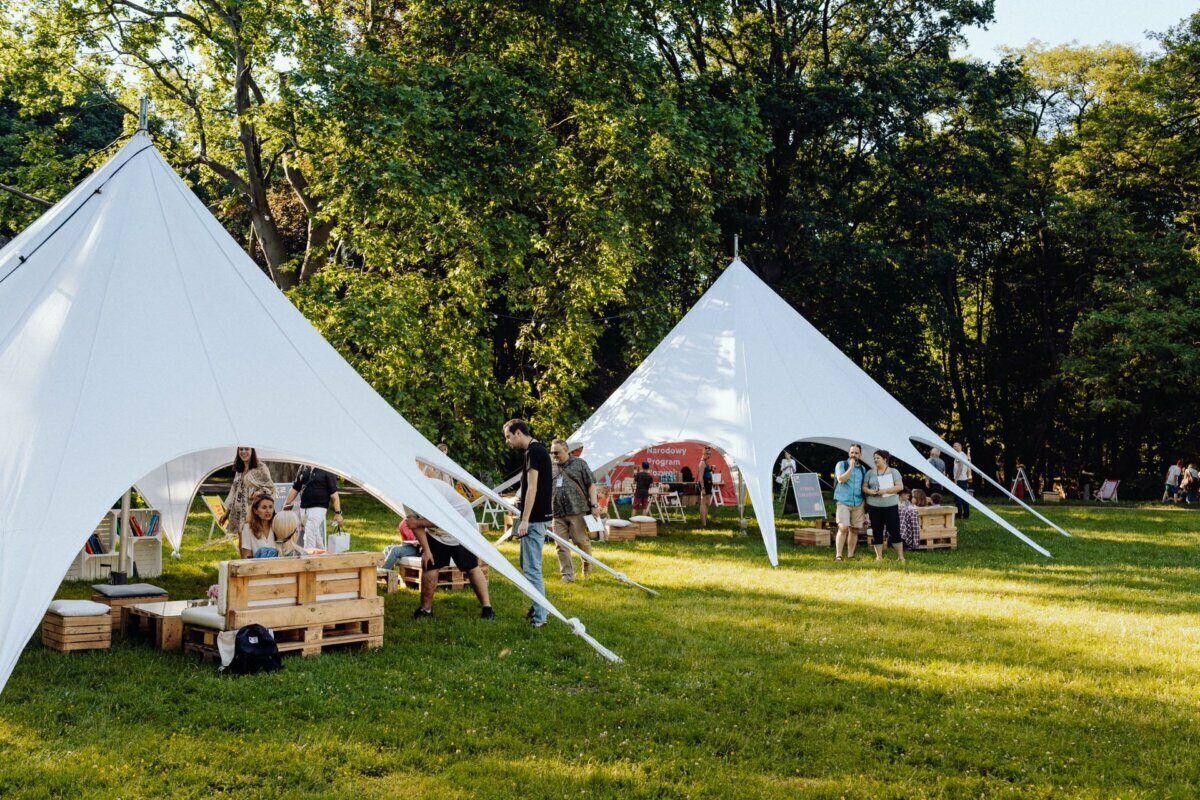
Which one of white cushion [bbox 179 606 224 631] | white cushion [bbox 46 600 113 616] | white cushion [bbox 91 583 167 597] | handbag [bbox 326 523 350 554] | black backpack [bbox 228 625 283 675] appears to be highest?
handbag [bbox 326 523 350 554]

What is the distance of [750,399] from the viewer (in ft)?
46.9

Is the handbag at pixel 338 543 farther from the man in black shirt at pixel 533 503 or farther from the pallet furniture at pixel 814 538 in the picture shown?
the pallet furniture at pixel 814 538

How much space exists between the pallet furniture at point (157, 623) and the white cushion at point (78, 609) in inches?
14.6

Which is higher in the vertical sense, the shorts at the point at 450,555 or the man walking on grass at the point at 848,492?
the man walking on grass at the point at 848,492

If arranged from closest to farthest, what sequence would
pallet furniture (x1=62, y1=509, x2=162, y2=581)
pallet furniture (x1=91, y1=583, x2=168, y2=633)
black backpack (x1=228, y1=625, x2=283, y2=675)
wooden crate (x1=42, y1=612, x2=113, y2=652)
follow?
black backpack (x1=228, y1=625, x2=283, y2=675), wooden crate (x1=42, y1=612, x2=113, y2=652), pallet furniture (x1=91, y1=583, x2=168, y2=633), pallet furniture (x1=62, y1=509, x2=162, y2=581)

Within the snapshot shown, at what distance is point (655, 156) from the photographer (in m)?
19.2

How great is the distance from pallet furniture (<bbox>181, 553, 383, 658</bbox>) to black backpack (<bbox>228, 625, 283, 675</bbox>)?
0.21m

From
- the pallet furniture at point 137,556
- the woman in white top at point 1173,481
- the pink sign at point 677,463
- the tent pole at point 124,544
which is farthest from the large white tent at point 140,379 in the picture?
the woman in white top at point 1173,481

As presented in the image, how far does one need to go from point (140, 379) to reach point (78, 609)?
6.06 ft

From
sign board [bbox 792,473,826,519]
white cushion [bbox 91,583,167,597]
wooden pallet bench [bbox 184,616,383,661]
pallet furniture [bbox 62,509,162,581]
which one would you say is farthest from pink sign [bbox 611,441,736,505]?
wooden pallet bench [bbox 184,616,383,661]

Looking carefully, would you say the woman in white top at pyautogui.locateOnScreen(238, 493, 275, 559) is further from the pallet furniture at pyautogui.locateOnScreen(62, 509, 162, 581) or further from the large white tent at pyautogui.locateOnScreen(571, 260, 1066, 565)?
the large white tent at pyautogui.locateOnScreen(571, 260, 1066, 565)

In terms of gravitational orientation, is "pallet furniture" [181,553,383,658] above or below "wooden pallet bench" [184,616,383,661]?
above

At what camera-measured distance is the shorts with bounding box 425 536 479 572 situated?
9.10 meters

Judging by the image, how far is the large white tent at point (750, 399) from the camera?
45.5ft
